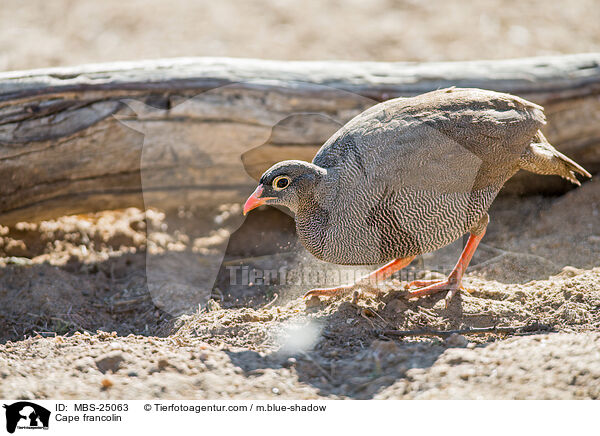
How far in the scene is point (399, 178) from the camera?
14.7 ft

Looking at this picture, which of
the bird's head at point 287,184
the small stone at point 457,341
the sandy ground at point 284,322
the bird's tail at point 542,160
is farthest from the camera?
the bird's tail at point 542,160

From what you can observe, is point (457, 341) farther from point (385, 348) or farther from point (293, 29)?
point (293, 29)

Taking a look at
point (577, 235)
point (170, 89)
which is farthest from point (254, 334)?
point (577, 235)

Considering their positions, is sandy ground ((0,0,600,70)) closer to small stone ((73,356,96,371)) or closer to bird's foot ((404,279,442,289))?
bird's foot ((404,279,442,289))

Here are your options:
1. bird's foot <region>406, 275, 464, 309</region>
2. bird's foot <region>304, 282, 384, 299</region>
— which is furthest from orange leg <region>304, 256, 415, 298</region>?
bird's foot <region>406, 275, 464, 309</region>

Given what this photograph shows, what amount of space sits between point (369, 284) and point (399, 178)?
3.26ft

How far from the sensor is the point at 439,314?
4.56m

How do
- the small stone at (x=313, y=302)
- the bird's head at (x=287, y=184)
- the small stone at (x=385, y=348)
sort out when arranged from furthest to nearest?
the small stone at (x=313, y=302), the bird's head at (x=287, y=184), the small stone at (x=385, y=348)

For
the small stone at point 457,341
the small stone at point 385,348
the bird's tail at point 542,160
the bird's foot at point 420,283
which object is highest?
the bird's tail at point 542,160

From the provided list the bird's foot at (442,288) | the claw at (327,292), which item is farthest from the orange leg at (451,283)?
the claw at (327,292)

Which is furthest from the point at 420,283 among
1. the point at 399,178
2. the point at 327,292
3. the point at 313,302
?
the point at 399,178

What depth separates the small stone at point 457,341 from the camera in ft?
12.8

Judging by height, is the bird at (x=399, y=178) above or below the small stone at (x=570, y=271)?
above

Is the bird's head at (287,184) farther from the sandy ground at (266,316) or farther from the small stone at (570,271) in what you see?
the small stone at (570,271)
